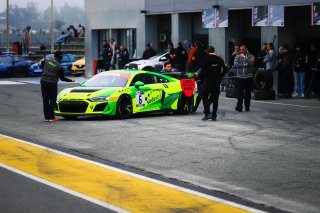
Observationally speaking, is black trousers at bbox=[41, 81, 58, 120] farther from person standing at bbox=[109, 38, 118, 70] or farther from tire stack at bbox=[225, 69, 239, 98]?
person standing at bbox=[109, 38, 118, 70]

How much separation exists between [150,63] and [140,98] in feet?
55.3

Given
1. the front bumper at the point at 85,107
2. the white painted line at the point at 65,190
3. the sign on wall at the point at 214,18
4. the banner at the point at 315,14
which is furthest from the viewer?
the sign on wall at the point at 214,18

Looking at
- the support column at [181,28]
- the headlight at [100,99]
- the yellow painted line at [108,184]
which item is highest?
the support column at [181,28]

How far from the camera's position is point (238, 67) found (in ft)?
76.8

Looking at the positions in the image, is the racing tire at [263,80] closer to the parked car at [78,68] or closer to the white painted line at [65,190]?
the white painted line at [65,190]

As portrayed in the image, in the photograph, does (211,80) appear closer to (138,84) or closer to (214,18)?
(138,84)

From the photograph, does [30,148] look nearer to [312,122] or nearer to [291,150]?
[291,150]

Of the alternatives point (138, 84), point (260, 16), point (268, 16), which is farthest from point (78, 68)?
point (138, 84)

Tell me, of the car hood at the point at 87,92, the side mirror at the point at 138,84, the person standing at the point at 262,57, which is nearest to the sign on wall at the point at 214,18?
the person standing at the point at 262,57

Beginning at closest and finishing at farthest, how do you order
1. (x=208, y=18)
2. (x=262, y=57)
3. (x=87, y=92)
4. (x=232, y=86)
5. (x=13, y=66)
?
1. (x=87, y=92)
2. (x=232, y=86)
3. (x=262, y=57)
4. (x=208, y=18)
5. (x=13, y=66)

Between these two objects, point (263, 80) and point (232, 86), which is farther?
point (232, 86)

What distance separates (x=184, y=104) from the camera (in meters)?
22.3

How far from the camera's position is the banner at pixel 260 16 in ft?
106

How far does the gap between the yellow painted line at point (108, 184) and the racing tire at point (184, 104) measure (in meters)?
7.94
